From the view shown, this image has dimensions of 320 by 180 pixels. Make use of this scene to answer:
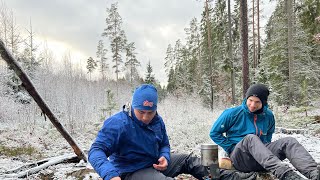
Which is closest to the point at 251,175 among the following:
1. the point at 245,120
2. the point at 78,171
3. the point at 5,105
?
the point at 245,120

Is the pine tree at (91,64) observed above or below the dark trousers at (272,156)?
above

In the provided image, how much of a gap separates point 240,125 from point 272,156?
0.88m

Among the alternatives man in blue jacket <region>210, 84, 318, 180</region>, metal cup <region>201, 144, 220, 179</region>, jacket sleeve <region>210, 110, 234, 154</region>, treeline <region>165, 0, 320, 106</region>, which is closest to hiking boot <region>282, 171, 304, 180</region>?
man in blue jacket <region>210, 84, 318, 180</region>

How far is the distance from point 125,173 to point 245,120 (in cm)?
177

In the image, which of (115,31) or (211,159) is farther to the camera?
(115,31)

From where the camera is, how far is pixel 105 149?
272cm

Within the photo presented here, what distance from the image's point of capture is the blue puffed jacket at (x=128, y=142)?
2750 mm

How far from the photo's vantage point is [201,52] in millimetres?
33281

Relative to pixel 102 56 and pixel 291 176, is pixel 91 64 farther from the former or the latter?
pixel 291 176

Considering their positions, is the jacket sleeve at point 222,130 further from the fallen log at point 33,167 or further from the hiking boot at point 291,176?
the fallen log at point 33,167

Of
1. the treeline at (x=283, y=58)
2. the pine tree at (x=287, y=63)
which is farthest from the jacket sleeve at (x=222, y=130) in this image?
the pine tree at (x=287, y=63)

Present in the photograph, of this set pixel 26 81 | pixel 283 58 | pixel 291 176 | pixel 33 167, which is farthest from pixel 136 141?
pixel 283 58

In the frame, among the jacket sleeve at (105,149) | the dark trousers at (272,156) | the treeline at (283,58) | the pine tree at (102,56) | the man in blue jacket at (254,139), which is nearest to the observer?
the jacket sleeve at (105,149)

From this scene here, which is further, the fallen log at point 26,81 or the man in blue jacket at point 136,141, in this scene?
the fallen log at point 26,81
